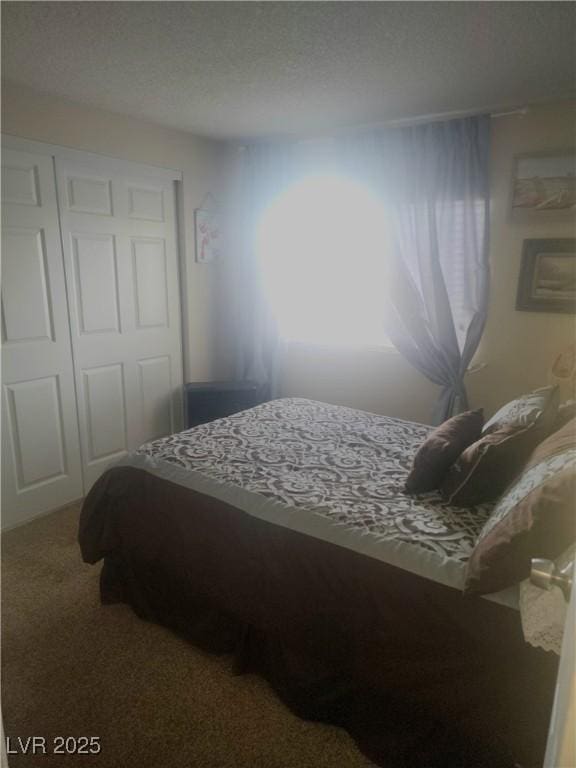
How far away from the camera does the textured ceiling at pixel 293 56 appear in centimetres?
180

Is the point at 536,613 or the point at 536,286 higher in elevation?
the point at 536,286

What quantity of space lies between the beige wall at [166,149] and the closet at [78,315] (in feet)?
0.28

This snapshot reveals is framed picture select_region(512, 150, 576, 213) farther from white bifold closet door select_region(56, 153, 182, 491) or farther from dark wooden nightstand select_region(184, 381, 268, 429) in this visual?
white bifold closet door select_region(56, 153, 182, 491)

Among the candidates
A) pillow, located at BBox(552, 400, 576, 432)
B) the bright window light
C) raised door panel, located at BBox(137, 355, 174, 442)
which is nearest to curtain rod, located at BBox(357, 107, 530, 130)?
the bright window light

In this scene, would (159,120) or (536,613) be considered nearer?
(536,613)

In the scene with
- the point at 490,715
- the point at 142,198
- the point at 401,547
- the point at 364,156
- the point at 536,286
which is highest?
the point at 364,156

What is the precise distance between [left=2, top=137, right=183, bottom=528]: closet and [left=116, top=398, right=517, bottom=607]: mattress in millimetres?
1129

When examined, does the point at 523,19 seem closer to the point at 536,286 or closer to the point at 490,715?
the point at 536,286

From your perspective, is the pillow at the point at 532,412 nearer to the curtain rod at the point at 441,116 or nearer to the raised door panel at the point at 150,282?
the curtain rod at the point at 441,116

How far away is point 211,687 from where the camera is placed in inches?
70.6

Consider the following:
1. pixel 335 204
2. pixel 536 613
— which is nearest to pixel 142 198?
pixel 335 204

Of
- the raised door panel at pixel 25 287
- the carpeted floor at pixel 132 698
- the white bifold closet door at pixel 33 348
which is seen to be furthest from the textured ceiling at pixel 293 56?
the carpeted floor at pixel 132 698

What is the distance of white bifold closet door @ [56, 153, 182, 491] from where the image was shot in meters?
3.03

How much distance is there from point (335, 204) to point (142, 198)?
1381 mm
